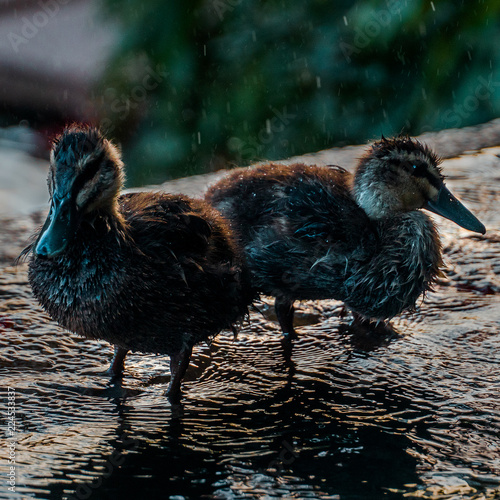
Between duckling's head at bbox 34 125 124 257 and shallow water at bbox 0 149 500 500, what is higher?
duckling's head at bbox 34 125 124 257

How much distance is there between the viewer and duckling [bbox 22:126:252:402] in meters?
3.49

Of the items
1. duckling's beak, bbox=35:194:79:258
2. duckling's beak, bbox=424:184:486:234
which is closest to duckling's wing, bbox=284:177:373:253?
duckling's beak, bbox=424:184:486:234

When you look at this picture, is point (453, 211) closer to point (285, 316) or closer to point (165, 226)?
point (285, 316)

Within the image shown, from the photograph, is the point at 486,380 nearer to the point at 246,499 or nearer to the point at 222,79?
the point at 246,499

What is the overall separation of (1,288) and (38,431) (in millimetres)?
1734
